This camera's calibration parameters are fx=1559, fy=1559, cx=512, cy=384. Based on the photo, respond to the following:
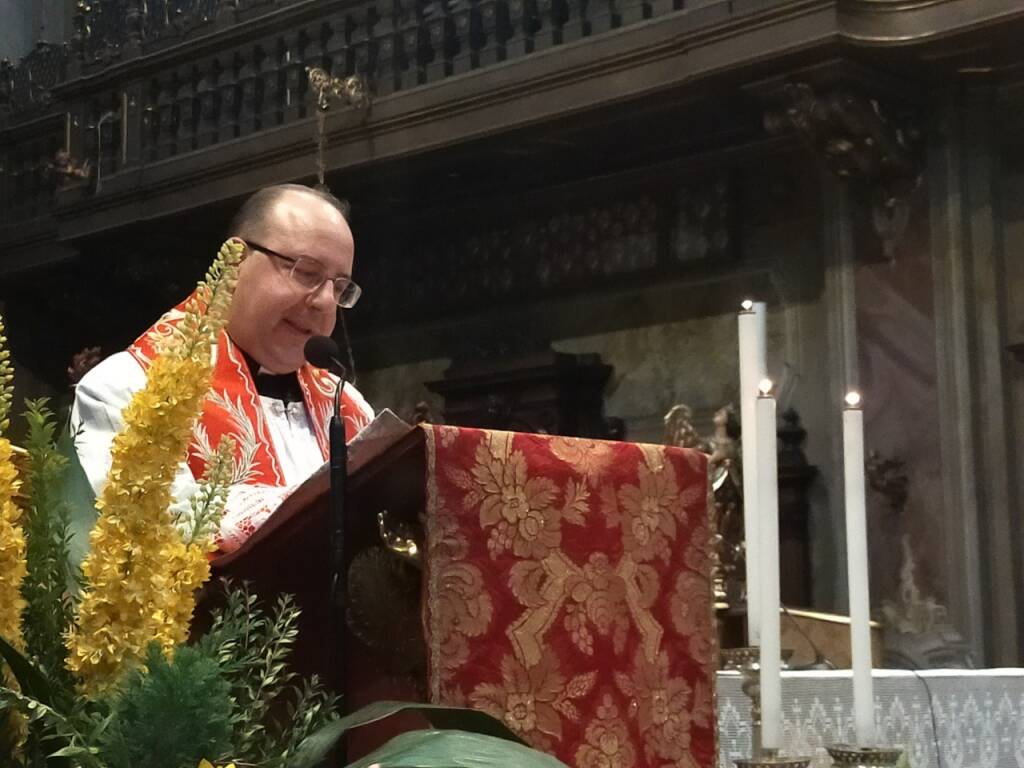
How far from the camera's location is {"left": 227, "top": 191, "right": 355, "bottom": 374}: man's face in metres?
2.71

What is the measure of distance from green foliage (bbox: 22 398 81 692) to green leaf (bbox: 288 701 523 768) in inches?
9.4

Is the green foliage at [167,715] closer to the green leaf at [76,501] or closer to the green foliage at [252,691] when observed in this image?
the green foliage at [252,691]

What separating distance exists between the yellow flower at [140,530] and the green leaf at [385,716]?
0.55 feet

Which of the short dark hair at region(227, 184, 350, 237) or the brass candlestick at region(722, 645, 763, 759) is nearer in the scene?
the brass candlestick at region(722, 645, 763, 759)

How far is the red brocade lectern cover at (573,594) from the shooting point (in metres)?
1.94

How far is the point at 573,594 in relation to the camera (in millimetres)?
2043

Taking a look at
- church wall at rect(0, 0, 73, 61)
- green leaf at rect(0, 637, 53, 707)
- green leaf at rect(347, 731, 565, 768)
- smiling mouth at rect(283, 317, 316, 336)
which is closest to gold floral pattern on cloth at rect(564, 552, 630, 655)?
green leaf at rect(347, 731, 565, 768)

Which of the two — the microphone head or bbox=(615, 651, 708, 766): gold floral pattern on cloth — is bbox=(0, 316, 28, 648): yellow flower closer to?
the microphone head

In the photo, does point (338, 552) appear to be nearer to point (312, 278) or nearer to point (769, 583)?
point (769, 583)

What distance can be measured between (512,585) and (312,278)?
920 millimetres

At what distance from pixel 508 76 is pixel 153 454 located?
18.3 feet

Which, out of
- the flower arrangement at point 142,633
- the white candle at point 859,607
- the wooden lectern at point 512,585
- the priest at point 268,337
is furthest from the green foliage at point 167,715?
the priest at point 268,337

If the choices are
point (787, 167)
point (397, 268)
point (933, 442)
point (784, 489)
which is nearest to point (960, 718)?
point (933, 442)

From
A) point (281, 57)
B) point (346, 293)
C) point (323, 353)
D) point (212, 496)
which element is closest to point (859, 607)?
point (323, 353)
